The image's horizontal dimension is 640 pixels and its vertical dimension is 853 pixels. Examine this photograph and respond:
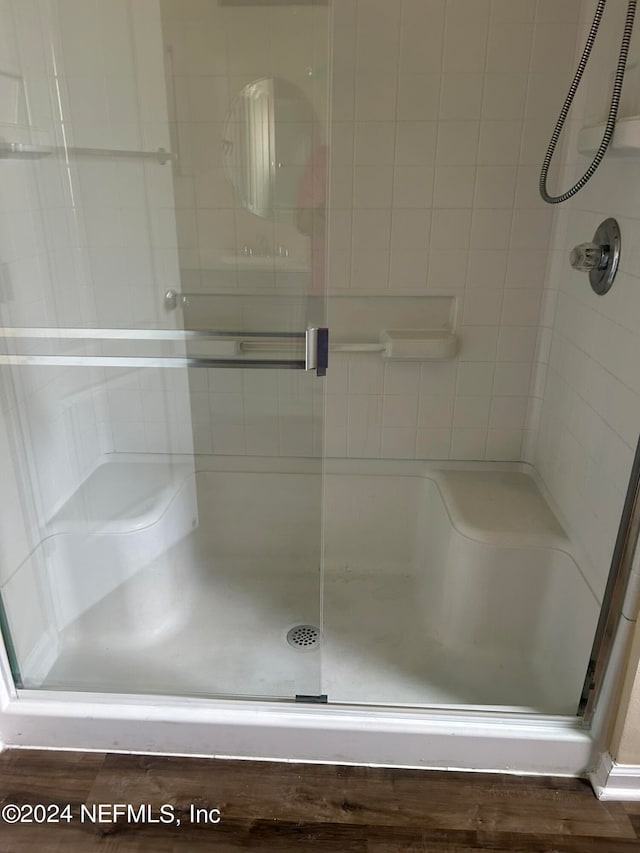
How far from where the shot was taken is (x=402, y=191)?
1.81 m

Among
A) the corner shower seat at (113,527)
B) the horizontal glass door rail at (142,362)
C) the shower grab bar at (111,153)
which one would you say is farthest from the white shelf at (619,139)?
the corner shower seat at (113,527)

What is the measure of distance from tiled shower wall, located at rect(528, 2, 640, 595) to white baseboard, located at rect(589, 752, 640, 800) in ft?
1.22

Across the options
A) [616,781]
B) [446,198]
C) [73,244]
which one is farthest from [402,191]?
[616,781]

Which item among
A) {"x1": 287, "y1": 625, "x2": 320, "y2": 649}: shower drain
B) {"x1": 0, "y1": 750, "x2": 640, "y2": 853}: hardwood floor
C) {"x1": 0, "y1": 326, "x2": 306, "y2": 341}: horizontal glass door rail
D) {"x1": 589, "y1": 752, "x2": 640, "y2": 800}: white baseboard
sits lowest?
{"x1": 0, "y1": 750, "x2": 640, "y2": 853}: hardwood floor

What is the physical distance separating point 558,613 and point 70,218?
5.63 feet

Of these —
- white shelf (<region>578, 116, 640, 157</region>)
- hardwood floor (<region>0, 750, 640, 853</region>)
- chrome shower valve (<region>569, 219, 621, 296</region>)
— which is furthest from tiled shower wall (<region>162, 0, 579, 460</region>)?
hardwood floor (<region>0, 750, 640, 853</region>)

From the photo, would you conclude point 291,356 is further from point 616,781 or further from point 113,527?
point 616,781

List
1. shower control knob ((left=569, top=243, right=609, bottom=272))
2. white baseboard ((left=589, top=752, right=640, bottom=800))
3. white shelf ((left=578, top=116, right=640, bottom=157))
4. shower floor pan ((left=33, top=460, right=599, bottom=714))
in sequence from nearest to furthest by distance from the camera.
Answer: white shelf ((left=578, top=116, right=640, bottom=157)) < white baseboard ((left=589, top=752, right=640, bottom=800)) < shower control knob ((left=569, top=243, right=609, bottom=272)) < shower floor pan ((left=33, top=460, right=599, bottom=714))

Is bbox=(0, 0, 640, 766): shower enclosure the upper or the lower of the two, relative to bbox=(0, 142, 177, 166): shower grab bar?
lower

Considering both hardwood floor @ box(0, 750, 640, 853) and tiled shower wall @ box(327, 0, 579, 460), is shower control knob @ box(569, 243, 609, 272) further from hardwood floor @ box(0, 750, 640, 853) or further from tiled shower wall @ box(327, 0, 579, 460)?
hardwood floor @ box(0, 750, 640, 853)

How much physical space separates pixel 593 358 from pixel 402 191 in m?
0.72

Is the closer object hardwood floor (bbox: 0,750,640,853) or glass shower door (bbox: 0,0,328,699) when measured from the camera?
hardwood floor (bbox: 0,750,640,853)

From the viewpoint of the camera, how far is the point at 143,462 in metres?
1.98

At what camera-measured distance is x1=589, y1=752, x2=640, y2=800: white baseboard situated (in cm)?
134
